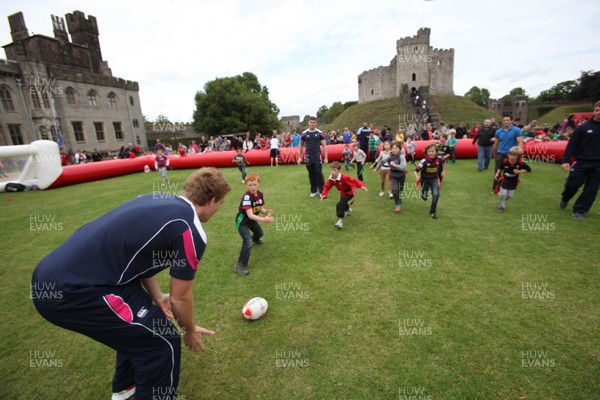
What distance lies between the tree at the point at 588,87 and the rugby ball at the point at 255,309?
59.3 m

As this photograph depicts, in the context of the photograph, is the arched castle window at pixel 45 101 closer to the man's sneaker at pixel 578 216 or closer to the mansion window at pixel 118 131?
the mansion window at pixel 118 131

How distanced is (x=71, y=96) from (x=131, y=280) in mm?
40879

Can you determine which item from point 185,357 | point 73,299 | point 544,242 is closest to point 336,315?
point 185,357

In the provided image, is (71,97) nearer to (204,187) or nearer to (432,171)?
(432,171)

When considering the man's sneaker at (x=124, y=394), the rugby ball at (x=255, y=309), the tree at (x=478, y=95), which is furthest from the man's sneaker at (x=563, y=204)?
the tree at (x=478, y=95)

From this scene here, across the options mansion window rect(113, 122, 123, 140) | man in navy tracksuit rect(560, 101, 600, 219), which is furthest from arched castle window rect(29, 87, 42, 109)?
man in navy tracksuit rect(560, 101, 600, 219)

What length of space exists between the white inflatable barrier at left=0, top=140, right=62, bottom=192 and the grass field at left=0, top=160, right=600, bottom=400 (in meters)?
8.66

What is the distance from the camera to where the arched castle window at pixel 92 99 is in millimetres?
34281

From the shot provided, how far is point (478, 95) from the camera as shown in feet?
344

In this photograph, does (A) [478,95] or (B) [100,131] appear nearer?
(B) [100,131]

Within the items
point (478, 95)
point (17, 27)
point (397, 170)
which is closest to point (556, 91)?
point (478, 95)

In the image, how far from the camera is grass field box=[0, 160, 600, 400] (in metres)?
2.97

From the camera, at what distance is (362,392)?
112 inches

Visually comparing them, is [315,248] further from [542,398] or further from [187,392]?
[542,398]
